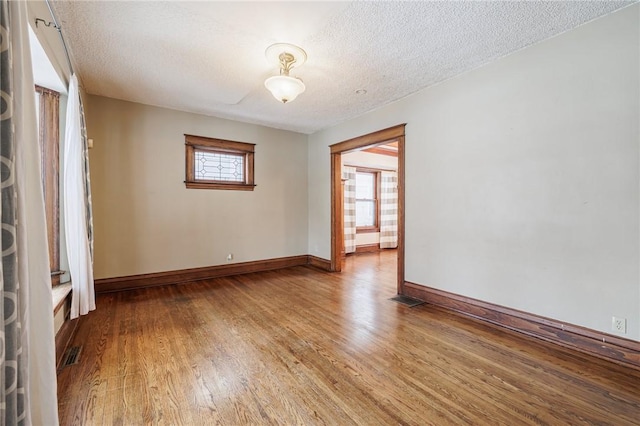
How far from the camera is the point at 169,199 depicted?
14.2 feet

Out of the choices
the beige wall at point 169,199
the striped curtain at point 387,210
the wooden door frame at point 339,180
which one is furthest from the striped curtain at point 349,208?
the beige wall at point 169,199

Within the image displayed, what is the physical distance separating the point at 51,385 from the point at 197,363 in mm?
1037

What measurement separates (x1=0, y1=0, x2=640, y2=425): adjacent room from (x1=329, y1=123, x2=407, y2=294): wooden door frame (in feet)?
0.19

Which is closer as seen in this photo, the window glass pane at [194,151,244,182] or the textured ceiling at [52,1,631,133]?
the textured ceiling at [52,1,631,133]

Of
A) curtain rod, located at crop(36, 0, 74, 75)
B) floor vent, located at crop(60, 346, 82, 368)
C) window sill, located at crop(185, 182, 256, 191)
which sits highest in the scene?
curtain rod, located at crop(36, 0, 74, 75)

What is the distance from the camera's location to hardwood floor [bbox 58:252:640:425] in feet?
5.31

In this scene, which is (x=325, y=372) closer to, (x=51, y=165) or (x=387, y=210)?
(x=51, y=165)

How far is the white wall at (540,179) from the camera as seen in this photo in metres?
2.13

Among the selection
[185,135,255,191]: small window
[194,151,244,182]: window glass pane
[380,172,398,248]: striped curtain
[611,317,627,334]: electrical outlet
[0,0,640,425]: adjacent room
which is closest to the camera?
[0,0,640,425]: adjacent room

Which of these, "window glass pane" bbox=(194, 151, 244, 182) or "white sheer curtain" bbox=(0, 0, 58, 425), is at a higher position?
"window glass pane" bbox=(194, 151, 244, 182)

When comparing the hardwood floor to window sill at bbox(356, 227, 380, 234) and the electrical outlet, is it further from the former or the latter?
window sill at bbox(356, 227, 380, 234)

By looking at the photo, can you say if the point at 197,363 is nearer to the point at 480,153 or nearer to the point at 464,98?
the point at 480,153

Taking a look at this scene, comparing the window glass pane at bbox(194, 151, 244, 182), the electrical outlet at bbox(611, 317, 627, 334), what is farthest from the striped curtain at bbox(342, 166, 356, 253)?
the electrical outlet at bbox(611, 317, 627, 334)

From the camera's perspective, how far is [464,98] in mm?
3111
